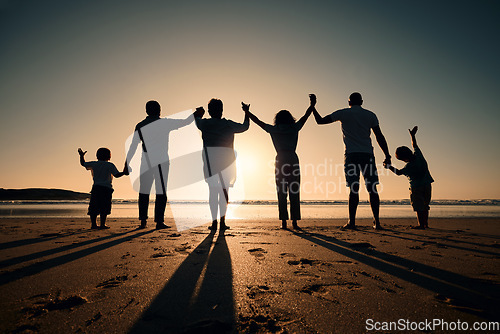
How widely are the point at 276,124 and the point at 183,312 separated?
417cm

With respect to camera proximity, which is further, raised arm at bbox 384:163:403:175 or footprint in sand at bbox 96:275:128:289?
raised arm at bbox 384:163:403:175

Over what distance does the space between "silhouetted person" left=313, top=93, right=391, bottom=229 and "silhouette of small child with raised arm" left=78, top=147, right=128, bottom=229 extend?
4.80 meters

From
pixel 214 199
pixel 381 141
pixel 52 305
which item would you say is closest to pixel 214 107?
pixel 214 199

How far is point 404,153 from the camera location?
17.7 ft

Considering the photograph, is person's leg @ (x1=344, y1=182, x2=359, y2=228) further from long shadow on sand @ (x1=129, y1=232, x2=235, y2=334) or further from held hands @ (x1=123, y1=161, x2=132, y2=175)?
held hands @ (x1=123, y1=161, x2=132, y2=175)

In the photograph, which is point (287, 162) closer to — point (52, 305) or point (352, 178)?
point (352, 178)

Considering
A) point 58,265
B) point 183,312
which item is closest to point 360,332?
point 183,312

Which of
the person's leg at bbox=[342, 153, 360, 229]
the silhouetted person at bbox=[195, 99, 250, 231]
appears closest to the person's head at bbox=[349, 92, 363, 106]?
the person's leg at bbox=[342, 153, 360, 229]

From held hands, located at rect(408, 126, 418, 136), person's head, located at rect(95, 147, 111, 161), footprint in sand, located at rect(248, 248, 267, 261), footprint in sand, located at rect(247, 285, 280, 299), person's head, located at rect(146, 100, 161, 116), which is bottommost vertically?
footprint in sand, located at rect(248, 248, 267, 261)

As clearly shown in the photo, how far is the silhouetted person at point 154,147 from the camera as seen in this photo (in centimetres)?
516

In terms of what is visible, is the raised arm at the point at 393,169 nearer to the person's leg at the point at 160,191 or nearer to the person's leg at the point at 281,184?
the person's leg at the point at 281,184

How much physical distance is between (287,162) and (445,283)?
3.36 m

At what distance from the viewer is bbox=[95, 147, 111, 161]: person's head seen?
5875 mm

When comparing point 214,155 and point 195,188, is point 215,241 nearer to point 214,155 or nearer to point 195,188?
point 214,155
